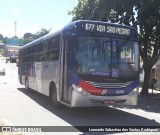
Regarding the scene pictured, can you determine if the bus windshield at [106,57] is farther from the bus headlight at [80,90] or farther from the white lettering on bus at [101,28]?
the bus headlight at [80,90]

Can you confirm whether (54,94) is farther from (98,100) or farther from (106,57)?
(106,57)

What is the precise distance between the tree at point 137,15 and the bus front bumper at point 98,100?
9.10m

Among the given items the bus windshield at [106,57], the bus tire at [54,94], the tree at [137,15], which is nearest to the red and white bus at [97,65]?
the bus windshield at [106,57]

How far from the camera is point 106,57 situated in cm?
1102

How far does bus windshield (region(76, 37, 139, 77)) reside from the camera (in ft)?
35.4

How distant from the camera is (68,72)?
36.6 ft

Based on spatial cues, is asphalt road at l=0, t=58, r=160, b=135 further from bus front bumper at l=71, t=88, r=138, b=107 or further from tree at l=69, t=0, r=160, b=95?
tree at l=69, t=0, r=160, b=95

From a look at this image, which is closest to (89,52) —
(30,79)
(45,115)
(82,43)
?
(82,43)

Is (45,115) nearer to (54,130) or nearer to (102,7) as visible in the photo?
(54,130)

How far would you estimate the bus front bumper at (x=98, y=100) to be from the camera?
421 inches

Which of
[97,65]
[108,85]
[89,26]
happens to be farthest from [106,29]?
[108,85]

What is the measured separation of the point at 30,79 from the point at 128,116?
8.79m

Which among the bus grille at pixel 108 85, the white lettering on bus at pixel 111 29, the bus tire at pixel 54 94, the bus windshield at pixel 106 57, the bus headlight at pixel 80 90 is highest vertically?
the white lettering on bus at pixel 111 29

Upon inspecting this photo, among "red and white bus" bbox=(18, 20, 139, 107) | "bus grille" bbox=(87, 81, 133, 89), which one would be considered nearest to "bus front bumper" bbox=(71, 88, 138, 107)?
"red and white bus" bbox=(18, 20, 139, 107)
